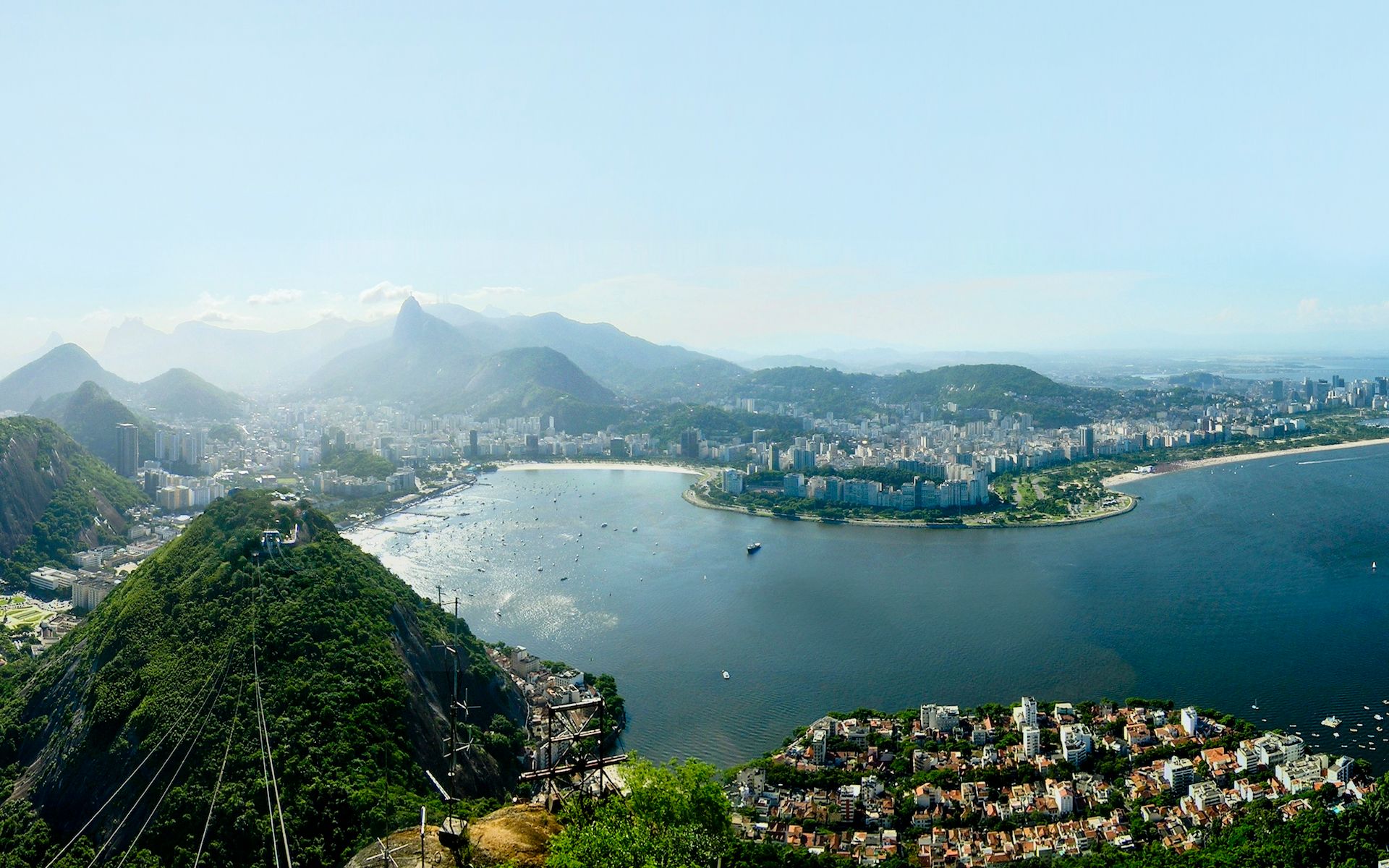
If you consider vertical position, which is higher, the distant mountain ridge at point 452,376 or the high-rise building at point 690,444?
the distant mountain ridge at point 452,376

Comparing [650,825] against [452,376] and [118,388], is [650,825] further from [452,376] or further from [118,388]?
[118,388]

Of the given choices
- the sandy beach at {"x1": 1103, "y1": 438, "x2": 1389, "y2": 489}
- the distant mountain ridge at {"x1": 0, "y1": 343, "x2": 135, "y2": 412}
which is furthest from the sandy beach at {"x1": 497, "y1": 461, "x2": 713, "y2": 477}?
the distant mountain ridge at {"x1": 0, "y1": 343, "x2": 135, "y2": 412}

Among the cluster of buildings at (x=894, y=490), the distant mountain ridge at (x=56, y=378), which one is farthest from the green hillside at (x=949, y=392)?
the distant mountain ridge at (x=56, y=378)

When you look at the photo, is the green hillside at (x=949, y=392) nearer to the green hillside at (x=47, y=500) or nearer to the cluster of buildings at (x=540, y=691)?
the cluster of buildings at (x=540, y=691)

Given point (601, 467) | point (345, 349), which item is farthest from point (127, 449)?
point (345, 349)

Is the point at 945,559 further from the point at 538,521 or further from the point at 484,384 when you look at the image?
the point at 484,384

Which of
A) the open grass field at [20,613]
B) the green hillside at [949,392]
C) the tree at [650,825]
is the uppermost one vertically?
the green hillside at [949,392]
